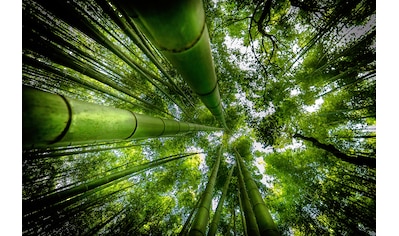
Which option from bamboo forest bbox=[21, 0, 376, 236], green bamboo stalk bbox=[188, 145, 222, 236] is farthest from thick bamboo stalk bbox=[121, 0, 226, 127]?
green bamboo stalk bbox=[188, 145, 222, 236]

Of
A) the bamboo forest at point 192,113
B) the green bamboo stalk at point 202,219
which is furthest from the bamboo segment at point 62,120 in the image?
the green bamboo stalk at point 202,219

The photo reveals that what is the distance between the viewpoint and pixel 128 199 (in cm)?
750

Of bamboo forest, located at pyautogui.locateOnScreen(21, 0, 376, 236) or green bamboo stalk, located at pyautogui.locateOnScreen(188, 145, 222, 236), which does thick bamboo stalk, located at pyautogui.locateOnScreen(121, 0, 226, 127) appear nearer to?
bamboo forest, located at pyautogui.locateOnScreen(21, 0, 376, 236)

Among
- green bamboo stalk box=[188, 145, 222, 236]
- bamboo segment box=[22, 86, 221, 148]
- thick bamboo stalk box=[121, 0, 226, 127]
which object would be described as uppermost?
thick bamboo stalk box=[121, 0, 226, 127]

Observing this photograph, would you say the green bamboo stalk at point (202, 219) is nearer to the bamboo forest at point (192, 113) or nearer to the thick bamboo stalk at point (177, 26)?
the bamboo forest at point (192, 113)

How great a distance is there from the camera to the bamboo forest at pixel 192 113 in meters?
1.15

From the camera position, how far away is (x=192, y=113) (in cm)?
852

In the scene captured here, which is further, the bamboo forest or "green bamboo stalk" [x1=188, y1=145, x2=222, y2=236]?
"green bamboo stalk" [x1=188, y1=145, x2=222, y2=236]

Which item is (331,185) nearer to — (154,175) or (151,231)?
(151,231)

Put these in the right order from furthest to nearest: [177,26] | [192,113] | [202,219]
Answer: [192,113] < [202,219] < [177,26]

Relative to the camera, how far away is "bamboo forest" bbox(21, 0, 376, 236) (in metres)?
1.15

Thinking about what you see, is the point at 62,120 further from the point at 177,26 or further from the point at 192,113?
the point at 192,113

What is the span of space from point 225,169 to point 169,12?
9.19 m

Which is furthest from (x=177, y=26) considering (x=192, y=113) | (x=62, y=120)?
(x=192, y=113)
